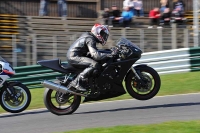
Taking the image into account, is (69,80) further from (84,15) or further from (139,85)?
(84,15)

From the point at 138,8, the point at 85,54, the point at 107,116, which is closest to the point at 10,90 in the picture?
the point at 85,54

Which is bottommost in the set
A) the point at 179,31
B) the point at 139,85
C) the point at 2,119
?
the point at 2,119

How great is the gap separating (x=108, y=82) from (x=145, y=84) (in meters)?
0.67

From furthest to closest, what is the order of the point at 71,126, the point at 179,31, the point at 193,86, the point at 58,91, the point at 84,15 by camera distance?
the point at 84,15
the point at 179,31
the point at 193,86
the point at 58,91
the point at 71,126

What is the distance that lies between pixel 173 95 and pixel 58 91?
314 centimetres

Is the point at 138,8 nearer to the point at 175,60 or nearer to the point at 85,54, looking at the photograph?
the point at 175,60

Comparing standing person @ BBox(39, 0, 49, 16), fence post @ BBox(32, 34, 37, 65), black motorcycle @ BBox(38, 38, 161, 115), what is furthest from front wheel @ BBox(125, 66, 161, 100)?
standing person @ BBox(39, 0, 49, 16)

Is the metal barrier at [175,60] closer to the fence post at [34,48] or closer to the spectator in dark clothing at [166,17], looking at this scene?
the fence post at [34,48]

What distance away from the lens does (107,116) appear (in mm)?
9023

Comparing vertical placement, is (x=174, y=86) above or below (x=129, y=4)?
below

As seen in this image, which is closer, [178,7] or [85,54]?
[85,54]

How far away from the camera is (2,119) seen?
31.7 ft

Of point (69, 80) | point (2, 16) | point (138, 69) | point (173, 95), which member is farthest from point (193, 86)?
point (2, 16)

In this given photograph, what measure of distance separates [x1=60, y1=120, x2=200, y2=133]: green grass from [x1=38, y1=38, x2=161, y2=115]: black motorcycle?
167cm
